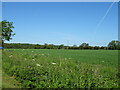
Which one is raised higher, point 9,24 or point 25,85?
point 9,24

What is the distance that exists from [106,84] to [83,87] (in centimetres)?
66

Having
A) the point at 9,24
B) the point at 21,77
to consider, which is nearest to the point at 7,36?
the point at 9,24

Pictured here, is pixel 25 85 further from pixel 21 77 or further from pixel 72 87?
pixel 72 87

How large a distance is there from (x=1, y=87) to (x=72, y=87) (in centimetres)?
169

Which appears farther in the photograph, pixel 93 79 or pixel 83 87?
pixel 93 79

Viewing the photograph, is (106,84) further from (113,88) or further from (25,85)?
(25,85)

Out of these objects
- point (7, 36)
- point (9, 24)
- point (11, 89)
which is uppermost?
point (9, 24)

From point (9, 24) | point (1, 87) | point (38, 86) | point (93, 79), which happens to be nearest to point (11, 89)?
point (1, 87)

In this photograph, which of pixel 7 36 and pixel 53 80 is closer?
pixel 53 80

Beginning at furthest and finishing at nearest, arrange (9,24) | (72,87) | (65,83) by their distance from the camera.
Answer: (9,24) → (65,83) → (72,87)

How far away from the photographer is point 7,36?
30750 millimetres

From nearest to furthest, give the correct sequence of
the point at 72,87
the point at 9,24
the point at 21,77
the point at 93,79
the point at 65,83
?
the point at 72,87 < the point at 65,83 < the point at 93,79 < the point at 21,77 < the point at 9,24

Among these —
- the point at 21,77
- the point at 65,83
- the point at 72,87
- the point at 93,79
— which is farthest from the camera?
the point at 21,77

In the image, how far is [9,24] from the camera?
29.8 metres
